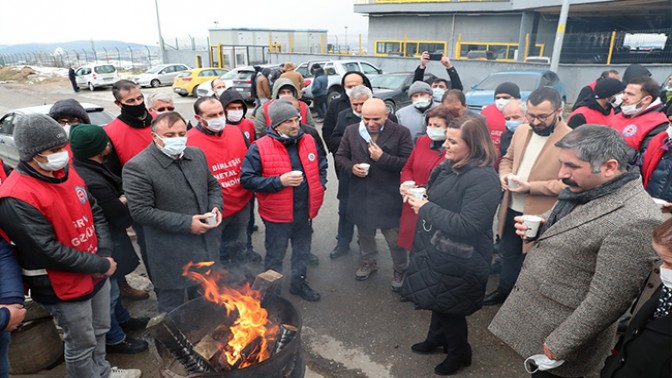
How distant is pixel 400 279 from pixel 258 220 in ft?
9.13

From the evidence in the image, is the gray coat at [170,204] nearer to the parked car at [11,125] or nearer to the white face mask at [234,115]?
the white face mask at [234,115]

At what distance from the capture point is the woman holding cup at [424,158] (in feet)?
12.0

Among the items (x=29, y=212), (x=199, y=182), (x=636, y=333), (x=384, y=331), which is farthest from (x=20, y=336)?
(x=636, y=333)

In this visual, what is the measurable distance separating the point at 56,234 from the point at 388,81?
41.6 ft

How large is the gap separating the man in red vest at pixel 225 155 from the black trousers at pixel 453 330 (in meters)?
2.27

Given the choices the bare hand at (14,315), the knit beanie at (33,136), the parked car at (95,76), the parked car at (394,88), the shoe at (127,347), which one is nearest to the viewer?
the bare hand at (14,315)

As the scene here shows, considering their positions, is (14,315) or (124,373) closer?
(14,315)

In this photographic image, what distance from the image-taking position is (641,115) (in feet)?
13.7

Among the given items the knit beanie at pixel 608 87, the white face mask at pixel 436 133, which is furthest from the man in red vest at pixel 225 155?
the knit beanie at pixel 608 87

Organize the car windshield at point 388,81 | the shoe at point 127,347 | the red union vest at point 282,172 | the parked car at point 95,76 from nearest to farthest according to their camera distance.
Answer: the shoe at point 127,347, the red union vest at point 282,172, the car windshield at point 388,81, the parked car at point 95,76

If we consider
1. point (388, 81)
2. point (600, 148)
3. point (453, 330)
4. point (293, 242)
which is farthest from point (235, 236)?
point (388, 81)

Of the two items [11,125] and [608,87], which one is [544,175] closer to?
[608,87]

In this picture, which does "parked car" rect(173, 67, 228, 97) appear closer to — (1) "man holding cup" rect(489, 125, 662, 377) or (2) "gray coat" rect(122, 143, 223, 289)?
(2) "gray coat" rect(122, 143, 223, 289)

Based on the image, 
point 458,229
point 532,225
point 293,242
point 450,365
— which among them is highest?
point 532,225
